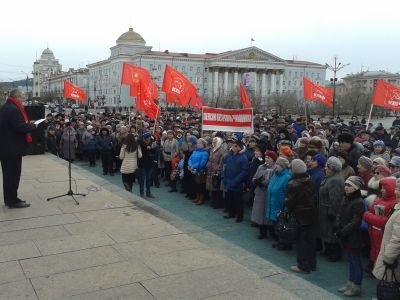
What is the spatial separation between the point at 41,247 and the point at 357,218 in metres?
4.02

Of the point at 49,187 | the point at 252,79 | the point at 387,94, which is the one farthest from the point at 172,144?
the point at 252,79

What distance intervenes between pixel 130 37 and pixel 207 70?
21.9 m

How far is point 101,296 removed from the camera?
4277 millimetres

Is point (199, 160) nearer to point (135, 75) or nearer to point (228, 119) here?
point (228, 119)

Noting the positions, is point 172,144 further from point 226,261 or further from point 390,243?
point 390,243

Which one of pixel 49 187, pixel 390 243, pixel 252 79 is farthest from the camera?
pixel 252 79

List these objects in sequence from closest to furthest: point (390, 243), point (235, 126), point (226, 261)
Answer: point (390, 243) < point (226, 261) < point (235, 126)

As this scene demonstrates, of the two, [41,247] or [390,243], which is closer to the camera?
[390,243]

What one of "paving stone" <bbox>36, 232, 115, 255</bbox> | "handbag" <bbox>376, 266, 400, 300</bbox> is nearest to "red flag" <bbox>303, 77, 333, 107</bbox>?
"paving stone" <bbox>36, 232, 115, 255</bbox>

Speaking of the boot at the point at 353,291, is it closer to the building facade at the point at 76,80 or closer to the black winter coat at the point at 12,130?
the black winter coat at the point at 12,130

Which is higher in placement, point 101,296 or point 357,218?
point 357,218

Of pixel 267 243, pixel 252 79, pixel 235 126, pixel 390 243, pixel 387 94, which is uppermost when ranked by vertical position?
pixel 252 79

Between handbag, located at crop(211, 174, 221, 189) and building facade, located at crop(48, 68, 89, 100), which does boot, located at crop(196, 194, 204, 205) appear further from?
building facade, located at crop(48, 68, 89, 100)

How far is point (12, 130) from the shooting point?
7227 mm
